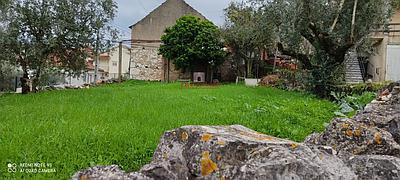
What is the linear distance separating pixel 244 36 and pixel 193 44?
3.82 meters

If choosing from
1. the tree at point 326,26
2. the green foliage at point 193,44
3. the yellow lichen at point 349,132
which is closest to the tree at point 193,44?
the green foliage at point 193,44

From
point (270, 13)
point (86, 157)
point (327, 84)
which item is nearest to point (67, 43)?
point (270, 13)

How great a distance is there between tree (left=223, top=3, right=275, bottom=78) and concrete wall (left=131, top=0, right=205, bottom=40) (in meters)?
7.46

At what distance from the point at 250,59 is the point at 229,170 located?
22.5m

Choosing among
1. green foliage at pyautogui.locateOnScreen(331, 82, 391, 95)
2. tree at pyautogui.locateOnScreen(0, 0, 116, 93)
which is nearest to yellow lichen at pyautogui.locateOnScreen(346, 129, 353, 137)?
green foliage at pyautogui.locateOnScreen(331, 82, 391, 95)

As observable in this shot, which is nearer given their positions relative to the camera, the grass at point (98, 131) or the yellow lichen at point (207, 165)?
the yellow lichen at point (207, 165)

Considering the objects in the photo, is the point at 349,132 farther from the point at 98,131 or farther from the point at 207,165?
the point at 98,131

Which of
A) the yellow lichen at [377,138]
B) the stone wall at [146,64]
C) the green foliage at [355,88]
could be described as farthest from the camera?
the stone wall at [146,64]

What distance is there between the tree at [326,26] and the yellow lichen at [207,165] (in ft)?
37.1

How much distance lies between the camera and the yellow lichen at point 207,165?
2348 mm

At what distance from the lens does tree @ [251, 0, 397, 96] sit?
42.8 ft

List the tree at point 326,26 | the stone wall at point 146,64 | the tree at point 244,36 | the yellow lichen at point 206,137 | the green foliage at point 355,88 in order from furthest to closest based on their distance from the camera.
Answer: the stone wall at point 146,64
the tree at point 244,36
the green foliage at point 355,88
the tree at point 326,26
the yellow lichen at point 206,137

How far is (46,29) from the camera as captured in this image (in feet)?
43.5

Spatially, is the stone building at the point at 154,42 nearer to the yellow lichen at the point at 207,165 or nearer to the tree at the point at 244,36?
the tree at the point at 244,36
